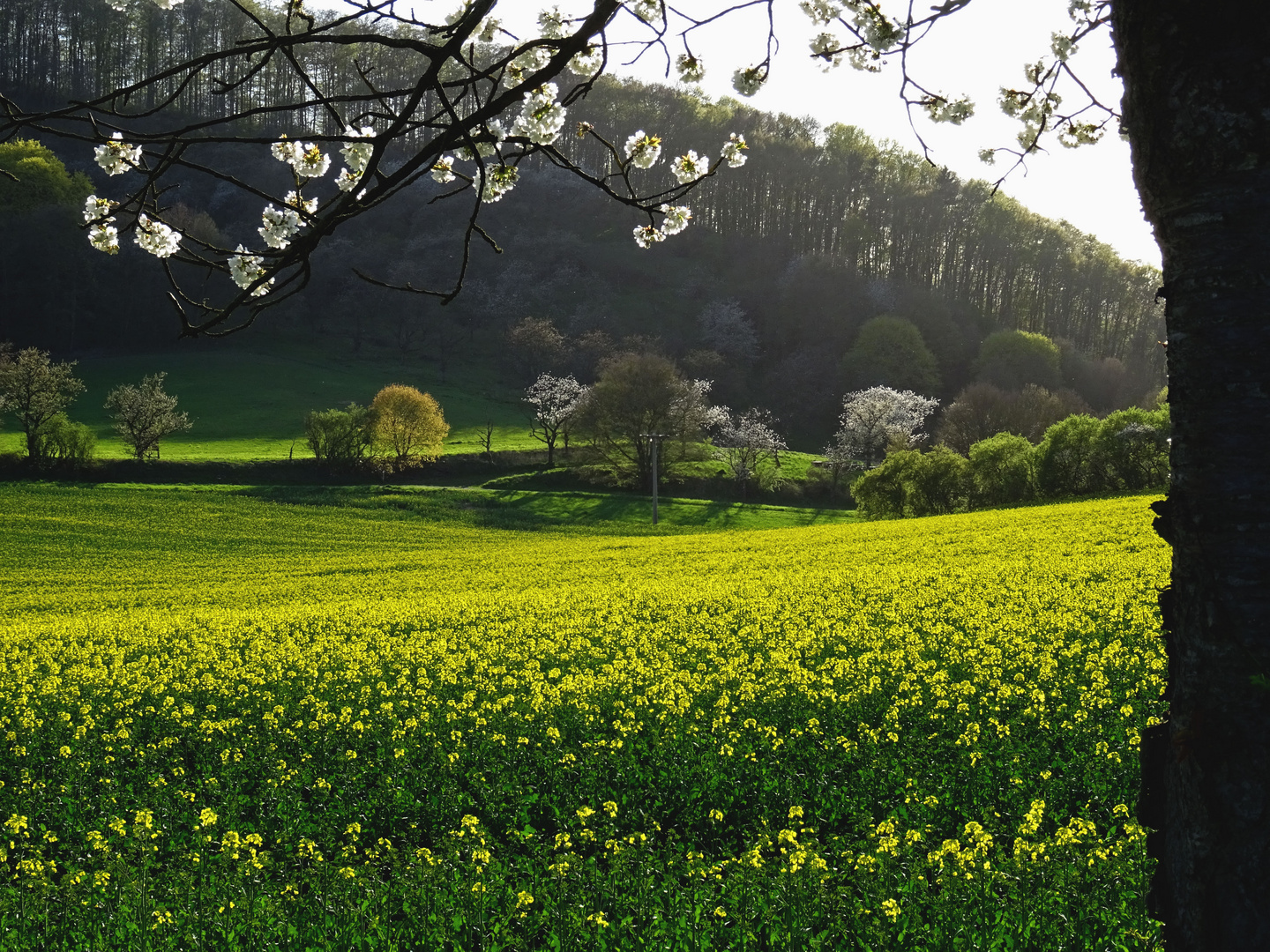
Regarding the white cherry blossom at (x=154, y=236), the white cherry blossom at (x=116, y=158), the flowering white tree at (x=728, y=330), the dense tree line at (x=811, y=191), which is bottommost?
the white cherry blossom at (x=154, y=236)

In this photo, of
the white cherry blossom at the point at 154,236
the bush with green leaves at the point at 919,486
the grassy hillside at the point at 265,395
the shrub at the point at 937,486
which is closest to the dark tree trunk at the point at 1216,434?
the white cherry blossom at the point at 154,236

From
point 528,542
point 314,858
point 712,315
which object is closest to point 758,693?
point 314,858

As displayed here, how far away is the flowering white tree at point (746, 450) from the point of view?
6431cm

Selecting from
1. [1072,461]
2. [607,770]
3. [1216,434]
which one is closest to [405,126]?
[1216,434]

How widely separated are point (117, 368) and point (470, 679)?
253 feet

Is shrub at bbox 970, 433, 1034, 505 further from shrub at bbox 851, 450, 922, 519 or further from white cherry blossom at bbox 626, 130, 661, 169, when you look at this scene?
white cherry blossom at bbox 626, 130, 661, 169

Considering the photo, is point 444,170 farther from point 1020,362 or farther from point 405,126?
point 1020,362

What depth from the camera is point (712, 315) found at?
98.6m

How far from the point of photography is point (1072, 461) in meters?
42.4

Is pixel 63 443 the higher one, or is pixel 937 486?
pixel 63 443

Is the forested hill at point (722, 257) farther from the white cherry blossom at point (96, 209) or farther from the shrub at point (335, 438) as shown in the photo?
the white cherry blossom at point (96, 209)

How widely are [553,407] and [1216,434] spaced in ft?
227

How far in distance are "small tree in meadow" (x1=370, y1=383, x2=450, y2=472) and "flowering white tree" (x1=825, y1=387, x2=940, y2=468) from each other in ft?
91.4

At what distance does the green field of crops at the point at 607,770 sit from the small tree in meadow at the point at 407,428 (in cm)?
4193
